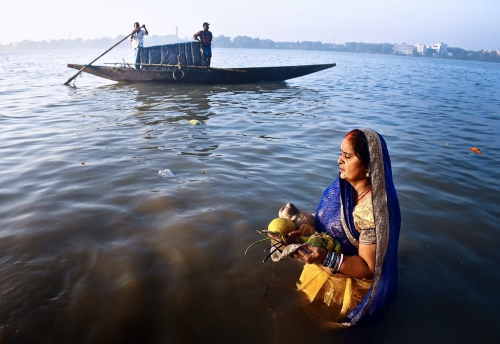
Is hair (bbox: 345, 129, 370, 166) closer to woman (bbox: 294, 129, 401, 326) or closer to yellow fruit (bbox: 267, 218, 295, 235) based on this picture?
woman (bbox: 294, 129, 401, 326)

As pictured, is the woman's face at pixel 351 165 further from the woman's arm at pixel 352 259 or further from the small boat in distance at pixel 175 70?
the small boat in distance at pixel 175 70

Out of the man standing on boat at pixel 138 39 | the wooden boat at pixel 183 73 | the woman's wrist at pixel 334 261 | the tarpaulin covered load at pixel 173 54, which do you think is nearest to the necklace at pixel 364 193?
the woman's wrist at pixel 334 261

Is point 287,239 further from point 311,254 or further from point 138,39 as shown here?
point 138,39

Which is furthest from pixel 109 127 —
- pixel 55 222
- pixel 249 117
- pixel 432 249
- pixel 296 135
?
pixel 432 249

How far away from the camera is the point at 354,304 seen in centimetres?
237

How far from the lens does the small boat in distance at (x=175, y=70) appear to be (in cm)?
1451

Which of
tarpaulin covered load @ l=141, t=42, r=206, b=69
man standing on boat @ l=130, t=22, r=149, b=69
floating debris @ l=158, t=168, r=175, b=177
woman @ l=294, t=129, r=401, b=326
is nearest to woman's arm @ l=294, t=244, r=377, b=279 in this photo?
woman @ l=294, t=129, r=401, b=326

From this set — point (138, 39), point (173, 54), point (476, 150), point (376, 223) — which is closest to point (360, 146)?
point (376, 223)

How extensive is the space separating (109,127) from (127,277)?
549 centimetres

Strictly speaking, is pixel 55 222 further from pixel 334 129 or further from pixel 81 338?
pixel 334 129

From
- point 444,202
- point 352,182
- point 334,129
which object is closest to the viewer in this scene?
point 352,182

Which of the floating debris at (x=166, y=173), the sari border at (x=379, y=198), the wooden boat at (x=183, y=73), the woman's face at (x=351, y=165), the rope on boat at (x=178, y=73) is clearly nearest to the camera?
the sari border at (x=379, y=198)

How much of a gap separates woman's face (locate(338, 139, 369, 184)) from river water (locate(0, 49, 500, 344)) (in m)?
1.04

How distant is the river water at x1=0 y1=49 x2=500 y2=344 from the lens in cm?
242
